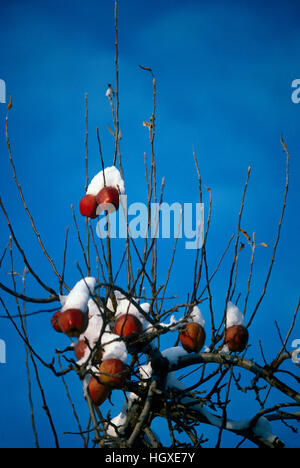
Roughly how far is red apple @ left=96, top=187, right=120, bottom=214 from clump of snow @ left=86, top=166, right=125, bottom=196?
0.21ft

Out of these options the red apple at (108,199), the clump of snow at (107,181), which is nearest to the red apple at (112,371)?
the red apple at (108,199)

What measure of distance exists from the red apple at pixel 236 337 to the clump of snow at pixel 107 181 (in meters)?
1.06

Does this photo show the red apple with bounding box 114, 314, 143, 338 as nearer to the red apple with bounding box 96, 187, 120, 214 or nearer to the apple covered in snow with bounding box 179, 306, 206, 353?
the apple covered in snow with bounding box 179, 306, 206, 353

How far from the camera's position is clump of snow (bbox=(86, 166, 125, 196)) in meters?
2.77

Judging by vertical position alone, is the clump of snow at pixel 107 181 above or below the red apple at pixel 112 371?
above

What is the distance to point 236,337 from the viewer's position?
8.80 ft

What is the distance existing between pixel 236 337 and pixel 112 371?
2.70 feet

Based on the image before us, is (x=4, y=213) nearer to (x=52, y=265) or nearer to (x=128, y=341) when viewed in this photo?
(x=52, y=265)

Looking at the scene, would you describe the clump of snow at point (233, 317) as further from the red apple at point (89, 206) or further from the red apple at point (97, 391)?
the red apple at point (89, 206)

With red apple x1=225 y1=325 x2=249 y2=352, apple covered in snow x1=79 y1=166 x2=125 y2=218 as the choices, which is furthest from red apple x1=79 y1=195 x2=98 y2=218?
red apple x1=225 y1=325 x2=249 y2=352

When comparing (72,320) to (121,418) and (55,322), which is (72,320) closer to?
(55,322)

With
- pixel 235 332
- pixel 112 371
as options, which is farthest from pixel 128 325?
pixel 235 332

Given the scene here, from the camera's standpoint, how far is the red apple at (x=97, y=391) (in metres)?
2.29

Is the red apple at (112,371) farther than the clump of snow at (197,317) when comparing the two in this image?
No
